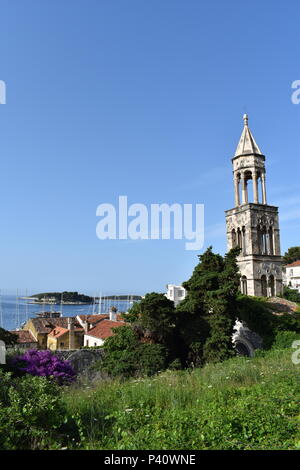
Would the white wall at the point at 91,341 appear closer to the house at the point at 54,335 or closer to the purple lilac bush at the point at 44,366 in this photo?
the house at the point at 54,335

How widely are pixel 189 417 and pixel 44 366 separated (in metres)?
9.69

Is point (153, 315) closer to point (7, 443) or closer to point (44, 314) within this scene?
point (7, 443)

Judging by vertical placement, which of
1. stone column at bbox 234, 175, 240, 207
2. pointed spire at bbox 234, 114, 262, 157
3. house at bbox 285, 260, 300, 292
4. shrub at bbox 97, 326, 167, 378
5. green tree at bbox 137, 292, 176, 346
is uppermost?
pointed spire at bbox 234, 114, 262, 157

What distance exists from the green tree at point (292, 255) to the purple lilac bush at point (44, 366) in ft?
258

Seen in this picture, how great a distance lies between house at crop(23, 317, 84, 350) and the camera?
40156mm

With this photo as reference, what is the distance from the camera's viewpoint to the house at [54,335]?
40156mm

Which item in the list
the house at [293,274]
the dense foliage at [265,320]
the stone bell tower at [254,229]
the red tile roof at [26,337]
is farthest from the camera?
the house at [293,274]

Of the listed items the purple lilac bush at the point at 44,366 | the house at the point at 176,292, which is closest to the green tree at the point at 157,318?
the purple lilac bush at the point at 44,366

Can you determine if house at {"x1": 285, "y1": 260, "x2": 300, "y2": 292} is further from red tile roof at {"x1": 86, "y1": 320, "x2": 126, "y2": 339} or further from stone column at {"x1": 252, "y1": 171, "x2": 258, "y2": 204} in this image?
red tile roof at {"x1": 86, "y1": 320, "x2": 126, "y2": 339}

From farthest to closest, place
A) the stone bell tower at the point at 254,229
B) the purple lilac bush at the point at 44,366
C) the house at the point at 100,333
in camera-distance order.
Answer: the house at the point at 100,333 < the stone bell tower at the point at 254,229 < the purple lilac bush at the point at 44,366

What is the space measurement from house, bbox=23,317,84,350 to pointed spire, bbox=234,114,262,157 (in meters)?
27.1

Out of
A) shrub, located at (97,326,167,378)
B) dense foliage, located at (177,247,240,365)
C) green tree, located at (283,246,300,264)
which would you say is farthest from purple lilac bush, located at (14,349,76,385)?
green tree, located at (283,246,300,264)

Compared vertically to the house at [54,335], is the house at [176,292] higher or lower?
higher
